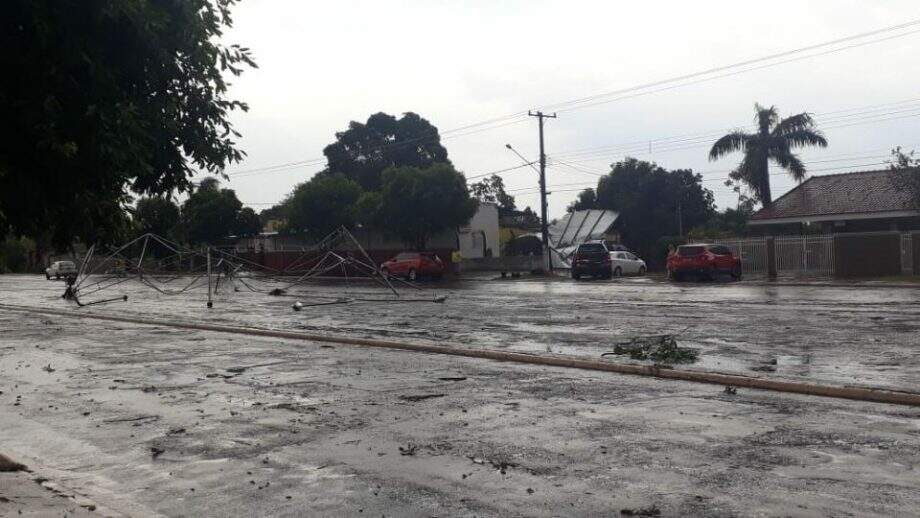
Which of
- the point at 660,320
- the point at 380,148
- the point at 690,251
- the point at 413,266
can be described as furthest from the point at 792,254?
the point at 380,148

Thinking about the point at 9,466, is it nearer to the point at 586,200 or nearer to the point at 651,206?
the point at 651,206

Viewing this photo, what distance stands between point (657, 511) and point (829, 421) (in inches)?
145

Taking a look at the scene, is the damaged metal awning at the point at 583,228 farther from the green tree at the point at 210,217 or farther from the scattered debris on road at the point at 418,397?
the scattered debris on road at the point at 418,397

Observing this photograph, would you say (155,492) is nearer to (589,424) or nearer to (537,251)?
(589,424)

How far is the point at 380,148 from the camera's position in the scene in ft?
279

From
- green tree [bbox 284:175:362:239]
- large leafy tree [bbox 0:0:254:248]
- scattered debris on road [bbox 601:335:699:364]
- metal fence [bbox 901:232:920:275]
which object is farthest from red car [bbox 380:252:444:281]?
large leafy tree [bbox 0:0:254:248]

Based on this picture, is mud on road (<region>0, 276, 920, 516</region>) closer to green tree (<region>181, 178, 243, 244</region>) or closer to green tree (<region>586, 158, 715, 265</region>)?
green tree (<region>586, 158, 715, 265</region>)

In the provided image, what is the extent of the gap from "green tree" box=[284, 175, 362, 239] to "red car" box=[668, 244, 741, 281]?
27.5 meters

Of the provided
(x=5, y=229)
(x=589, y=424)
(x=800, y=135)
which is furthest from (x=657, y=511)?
(x=800, y=135)

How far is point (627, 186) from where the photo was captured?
68312 mm

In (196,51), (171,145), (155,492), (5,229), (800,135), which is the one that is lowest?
(155,492)

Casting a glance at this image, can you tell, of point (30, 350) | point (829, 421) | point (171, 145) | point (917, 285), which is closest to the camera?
point (171, 145)

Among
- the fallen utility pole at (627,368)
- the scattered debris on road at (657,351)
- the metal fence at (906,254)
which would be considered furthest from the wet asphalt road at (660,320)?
the metal fence at (906,254)

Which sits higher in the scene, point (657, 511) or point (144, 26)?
point (144, 26)
